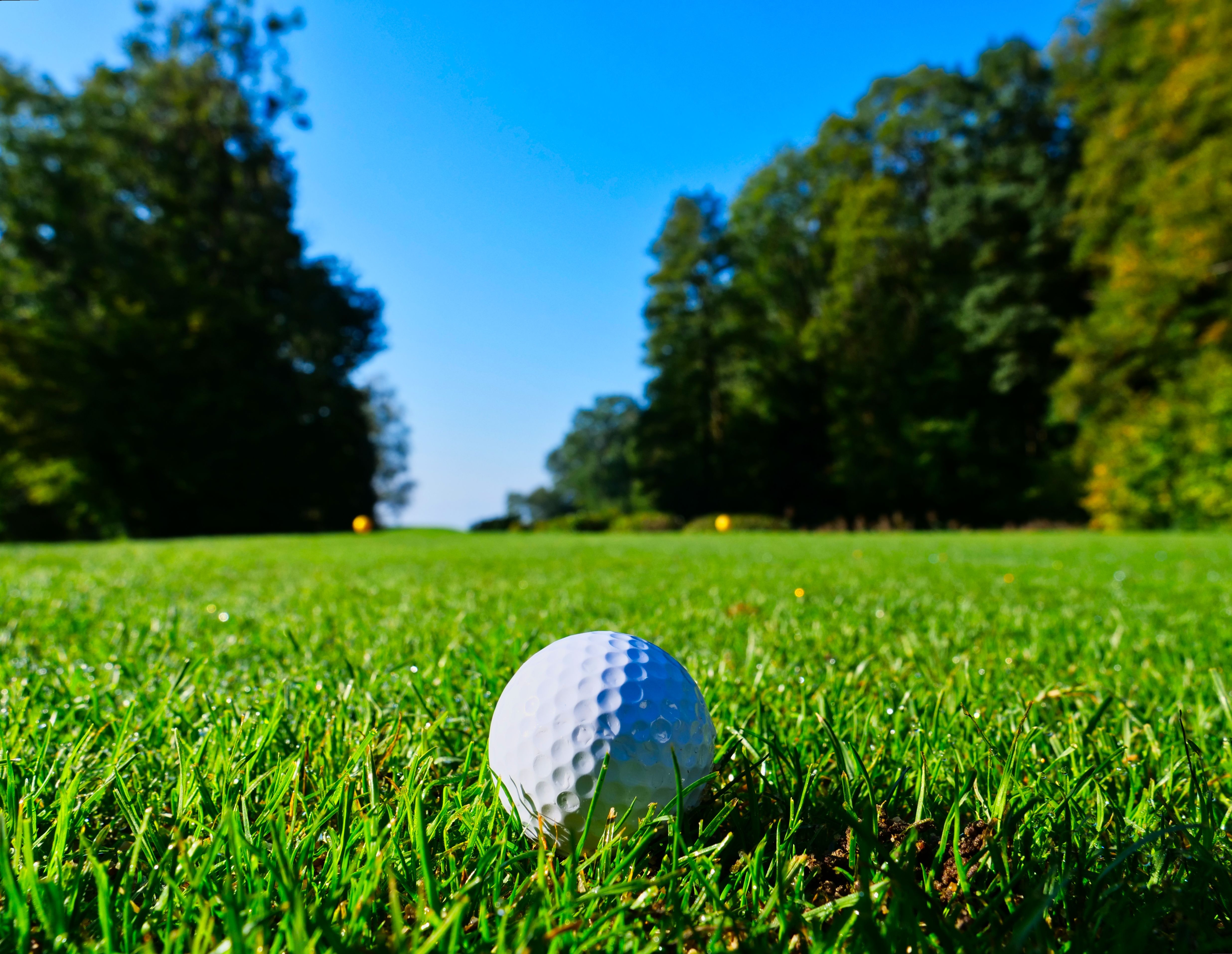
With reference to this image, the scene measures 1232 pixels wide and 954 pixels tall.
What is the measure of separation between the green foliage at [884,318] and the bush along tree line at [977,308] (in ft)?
0.30

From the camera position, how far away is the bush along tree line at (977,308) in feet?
51.3

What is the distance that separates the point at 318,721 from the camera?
4.98 ft

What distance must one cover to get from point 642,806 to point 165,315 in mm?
27507

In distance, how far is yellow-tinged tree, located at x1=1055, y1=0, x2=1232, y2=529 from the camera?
1447 centimetres

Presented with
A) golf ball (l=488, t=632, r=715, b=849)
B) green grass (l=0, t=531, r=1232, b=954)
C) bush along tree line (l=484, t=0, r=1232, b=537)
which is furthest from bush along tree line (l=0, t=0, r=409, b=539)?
golf ball (l=488, t=632, r=715, b=849)

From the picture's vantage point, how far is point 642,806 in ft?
3.39

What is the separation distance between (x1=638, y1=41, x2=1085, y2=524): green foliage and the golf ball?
2363 cm

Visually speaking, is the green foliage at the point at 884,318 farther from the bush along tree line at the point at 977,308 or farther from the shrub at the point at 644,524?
the shrub at the point at 644,524

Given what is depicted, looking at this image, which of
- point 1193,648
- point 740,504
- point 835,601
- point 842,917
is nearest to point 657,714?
point 842,917

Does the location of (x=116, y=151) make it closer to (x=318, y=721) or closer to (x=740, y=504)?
(x=740, y=504)

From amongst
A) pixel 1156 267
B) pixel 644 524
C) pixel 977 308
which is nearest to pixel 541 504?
pixel 644 524

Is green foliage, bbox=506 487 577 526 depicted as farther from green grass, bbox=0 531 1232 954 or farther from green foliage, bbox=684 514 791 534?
green grass, bbox=0 531 1232 954

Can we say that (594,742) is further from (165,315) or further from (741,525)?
(165,315)

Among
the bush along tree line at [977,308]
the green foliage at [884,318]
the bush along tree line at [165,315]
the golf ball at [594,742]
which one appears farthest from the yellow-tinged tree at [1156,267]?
the bush along tree line at [165,315]
